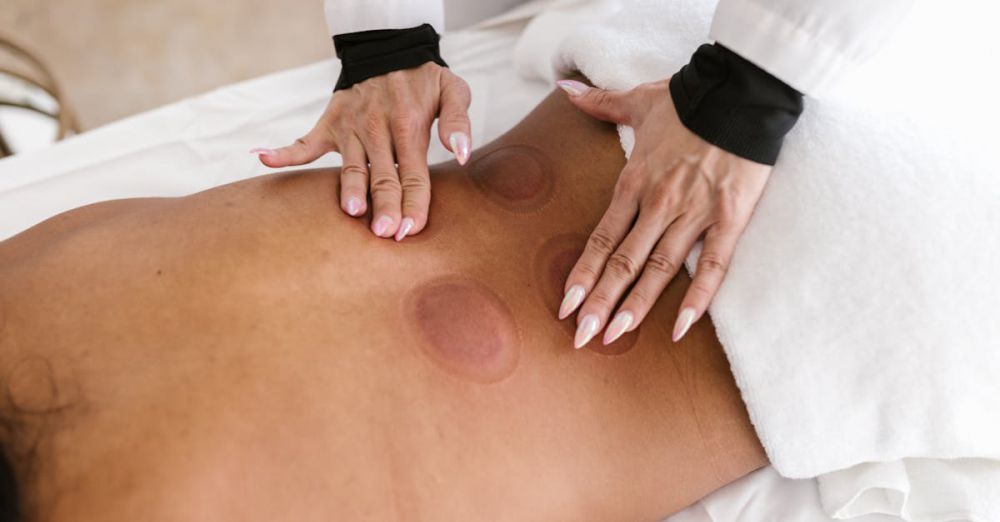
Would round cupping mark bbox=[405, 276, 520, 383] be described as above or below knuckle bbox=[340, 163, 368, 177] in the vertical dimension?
below

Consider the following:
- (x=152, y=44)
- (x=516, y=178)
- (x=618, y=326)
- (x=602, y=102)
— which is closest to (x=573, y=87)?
(x=602, y=102)

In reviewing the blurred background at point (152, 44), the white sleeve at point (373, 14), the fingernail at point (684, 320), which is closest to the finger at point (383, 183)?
the white sleeve at point (373, 14)

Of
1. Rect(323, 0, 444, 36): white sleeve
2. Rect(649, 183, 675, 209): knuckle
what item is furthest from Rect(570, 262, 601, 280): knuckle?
Rect(323, 0, 444, 36): white sleeve

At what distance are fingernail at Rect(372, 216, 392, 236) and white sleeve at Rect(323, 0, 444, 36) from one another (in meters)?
0.43

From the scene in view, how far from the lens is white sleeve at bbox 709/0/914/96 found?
844 millimetres

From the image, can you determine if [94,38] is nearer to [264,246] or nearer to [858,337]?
[264,246]

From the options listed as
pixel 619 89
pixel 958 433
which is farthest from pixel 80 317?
pixel 958 433

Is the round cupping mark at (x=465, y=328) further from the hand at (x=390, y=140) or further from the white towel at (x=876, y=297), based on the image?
the white towel at (x=876, y=297)

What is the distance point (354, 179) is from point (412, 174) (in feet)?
0.24

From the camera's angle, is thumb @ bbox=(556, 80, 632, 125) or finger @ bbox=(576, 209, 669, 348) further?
thumb @ bbox=(556, 80, 632, 125)

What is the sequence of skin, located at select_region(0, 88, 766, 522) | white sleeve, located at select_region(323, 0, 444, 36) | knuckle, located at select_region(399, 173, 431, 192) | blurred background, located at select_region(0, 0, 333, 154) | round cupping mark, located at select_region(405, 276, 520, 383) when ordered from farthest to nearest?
blurred background, located at select_region(0, 0, 333, 154), white sleeve, located at select_region(323, 0, 444, 36), knuckle, located at select_region(399, 173, 431, 192), round cupping mark, located at select_region(405, 276, 520, 383), skin, located at select_region(0, 88, 766, 522)

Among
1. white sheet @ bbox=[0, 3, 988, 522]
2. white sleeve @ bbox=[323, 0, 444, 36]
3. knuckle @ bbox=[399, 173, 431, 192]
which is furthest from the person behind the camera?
white sheet @ bbox=[0, 3, 988, 522]

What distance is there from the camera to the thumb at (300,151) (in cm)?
99

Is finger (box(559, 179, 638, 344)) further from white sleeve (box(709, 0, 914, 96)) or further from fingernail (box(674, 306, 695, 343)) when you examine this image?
white sleeve (box(709, 0, 914, 96))
